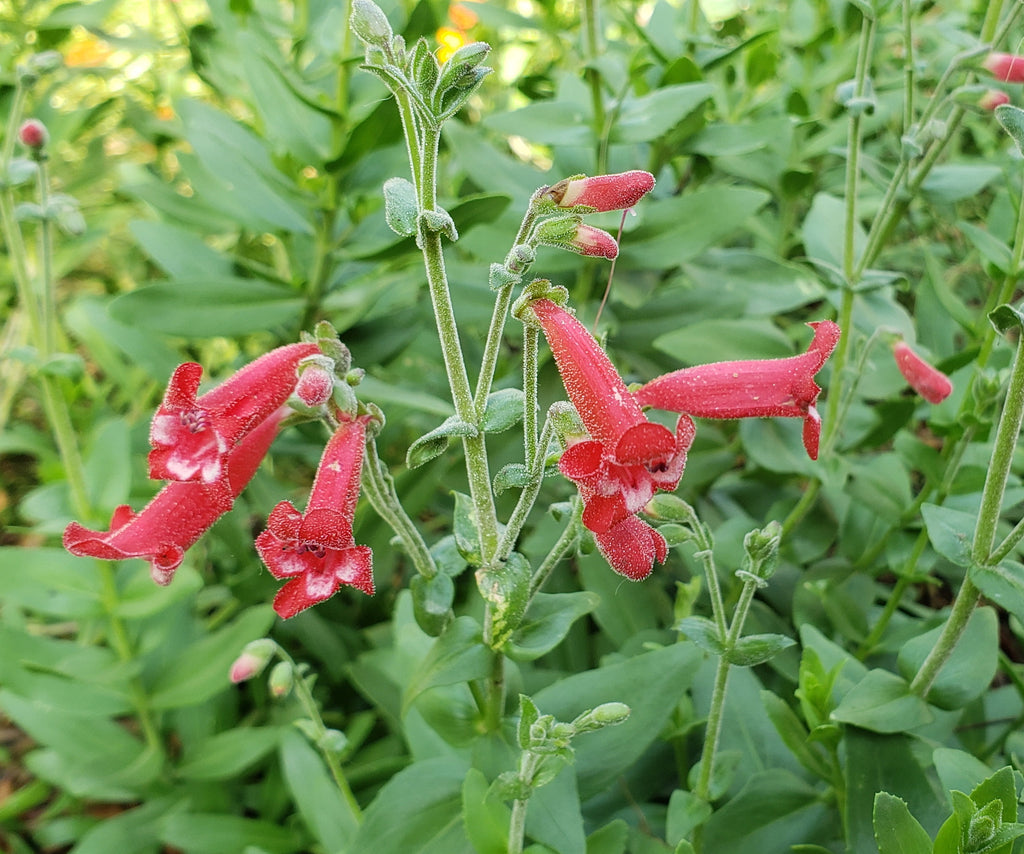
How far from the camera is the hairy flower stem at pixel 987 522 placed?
3.63 feet

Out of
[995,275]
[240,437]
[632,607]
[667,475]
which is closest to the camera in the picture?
[667,475]

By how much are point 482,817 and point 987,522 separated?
0.76 meters

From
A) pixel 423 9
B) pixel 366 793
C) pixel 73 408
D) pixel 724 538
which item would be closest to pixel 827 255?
pixel 724 538

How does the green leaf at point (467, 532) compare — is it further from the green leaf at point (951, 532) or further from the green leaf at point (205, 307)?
the green leaf at point (205, 307)

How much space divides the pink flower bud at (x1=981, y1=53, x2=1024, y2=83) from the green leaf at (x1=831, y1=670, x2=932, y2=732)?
1.00 metres

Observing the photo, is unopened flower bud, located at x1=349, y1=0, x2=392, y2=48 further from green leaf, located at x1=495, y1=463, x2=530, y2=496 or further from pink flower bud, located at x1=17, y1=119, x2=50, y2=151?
pink flower bud, located at x1=17, y1=119, x2=50, y2=151

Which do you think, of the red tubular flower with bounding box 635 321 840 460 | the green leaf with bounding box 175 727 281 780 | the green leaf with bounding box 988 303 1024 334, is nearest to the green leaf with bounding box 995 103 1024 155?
the green leaf with bounding box 988 303 1024 334

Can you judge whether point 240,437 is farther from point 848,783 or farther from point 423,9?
point 423,9

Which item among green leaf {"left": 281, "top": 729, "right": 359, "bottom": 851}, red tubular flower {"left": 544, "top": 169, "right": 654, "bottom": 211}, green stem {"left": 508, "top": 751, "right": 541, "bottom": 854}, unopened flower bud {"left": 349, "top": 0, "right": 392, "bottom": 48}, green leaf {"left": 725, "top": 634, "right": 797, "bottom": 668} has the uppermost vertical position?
unopened flower bud {"left": 349, "top": 0, "right": 392, "bottom": 48}

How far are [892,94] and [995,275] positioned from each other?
1013mm

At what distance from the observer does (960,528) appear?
126 centimetres

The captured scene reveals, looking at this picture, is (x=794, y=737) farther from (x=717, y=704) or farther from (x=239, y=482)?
(x=239, y=482)

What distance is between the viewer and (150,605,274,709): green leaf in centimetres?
175

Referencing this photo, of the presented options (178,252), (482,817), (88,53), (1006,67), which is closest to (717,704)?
(482,817)
